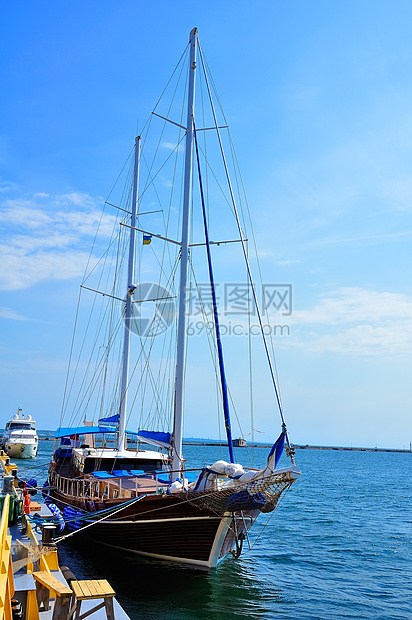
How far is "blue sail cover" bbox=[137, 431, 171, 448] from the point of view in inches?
672

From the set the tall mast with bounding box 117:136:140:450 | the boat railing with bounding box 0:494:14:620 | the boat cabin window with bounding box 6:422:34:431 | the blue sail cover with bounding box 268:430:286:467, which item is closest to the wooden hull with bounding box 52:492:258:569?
the blue sail cover with bounding box 268:430:286:467

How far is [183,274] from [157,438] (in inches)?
228

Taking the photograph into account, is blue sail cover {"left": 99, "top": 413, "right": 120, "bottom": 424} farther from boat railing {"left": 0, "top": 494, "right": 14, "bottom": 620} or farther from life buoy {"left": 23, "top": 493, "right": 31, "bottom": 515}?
boat railing {"left": 0, "top": 494, "right": 14, "bottom": 620}

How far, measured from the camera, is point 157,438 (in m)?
17.6

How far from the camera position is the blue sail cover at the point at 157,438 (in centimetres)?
1706

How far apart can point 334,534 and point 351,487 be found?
29395 mm

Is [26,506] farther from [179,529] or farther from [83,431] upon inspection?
[83,431]

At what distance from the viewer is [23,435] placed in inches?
2539

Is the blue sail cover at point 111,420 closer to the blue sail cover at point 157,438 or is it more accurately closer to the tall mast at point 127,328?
the tall mast at point 127,328

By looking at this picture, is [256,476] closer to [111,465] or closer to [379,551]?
[111,465]

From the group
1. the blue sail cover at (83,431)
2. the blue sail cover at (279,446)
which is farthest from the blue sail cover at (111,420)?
the blue sail cover at (279,446)

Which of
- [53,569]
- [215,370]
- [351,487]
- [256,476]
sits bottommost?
[351,487]

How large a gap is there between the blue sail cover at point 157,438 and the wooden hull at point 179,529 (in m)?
2.19

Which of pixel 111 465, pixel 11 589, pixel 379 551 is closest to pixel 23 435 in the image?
pixel 111 465
